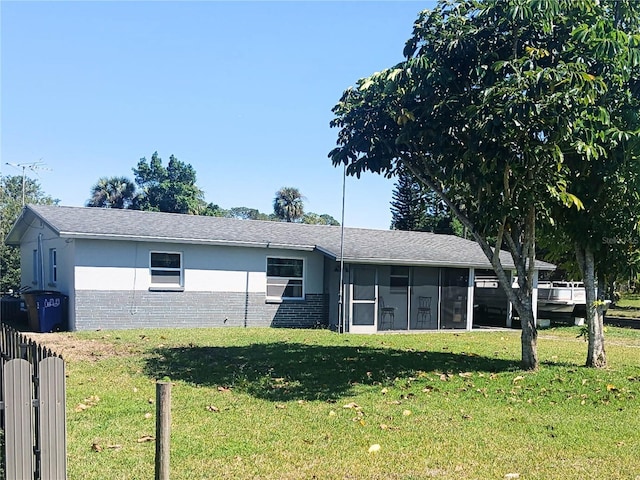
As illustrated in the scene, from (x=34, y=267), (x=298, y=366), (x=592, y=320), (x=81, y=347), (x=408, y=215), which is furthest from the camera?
(x=408, y=215)

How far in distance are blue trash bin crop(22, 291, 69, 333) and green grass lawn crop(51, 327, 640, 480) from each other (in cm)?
390

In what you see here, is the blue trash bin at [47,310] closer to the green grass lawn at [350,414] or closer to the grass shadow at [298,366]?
the green grass lawn at [350,414]

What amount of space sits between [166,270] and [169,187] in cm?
3921

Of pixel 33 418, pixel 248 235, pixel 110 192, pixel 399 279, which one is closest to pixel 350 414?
pixel 33 418

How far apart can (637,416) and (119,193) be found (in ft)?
150

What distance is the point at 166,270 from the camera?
704 inches

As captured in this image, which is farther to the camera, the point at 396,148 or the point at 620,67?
the point at 396,148

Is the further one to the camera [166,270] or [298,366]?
[166,270]

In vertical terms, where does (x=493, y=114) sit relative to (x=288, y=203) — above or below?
below

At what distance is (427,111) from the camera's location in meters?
9.73

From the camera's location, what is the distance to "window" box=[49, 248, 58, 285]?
62.3 ft

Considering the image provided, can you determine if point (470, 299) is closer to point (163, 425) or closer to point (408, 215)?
point (163, 425)

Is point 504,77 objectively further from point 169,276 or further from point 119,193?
point 119,193

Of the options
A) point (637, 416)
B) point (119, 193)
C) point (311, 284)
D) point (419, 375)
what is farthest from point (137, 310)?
point (119, 193)
